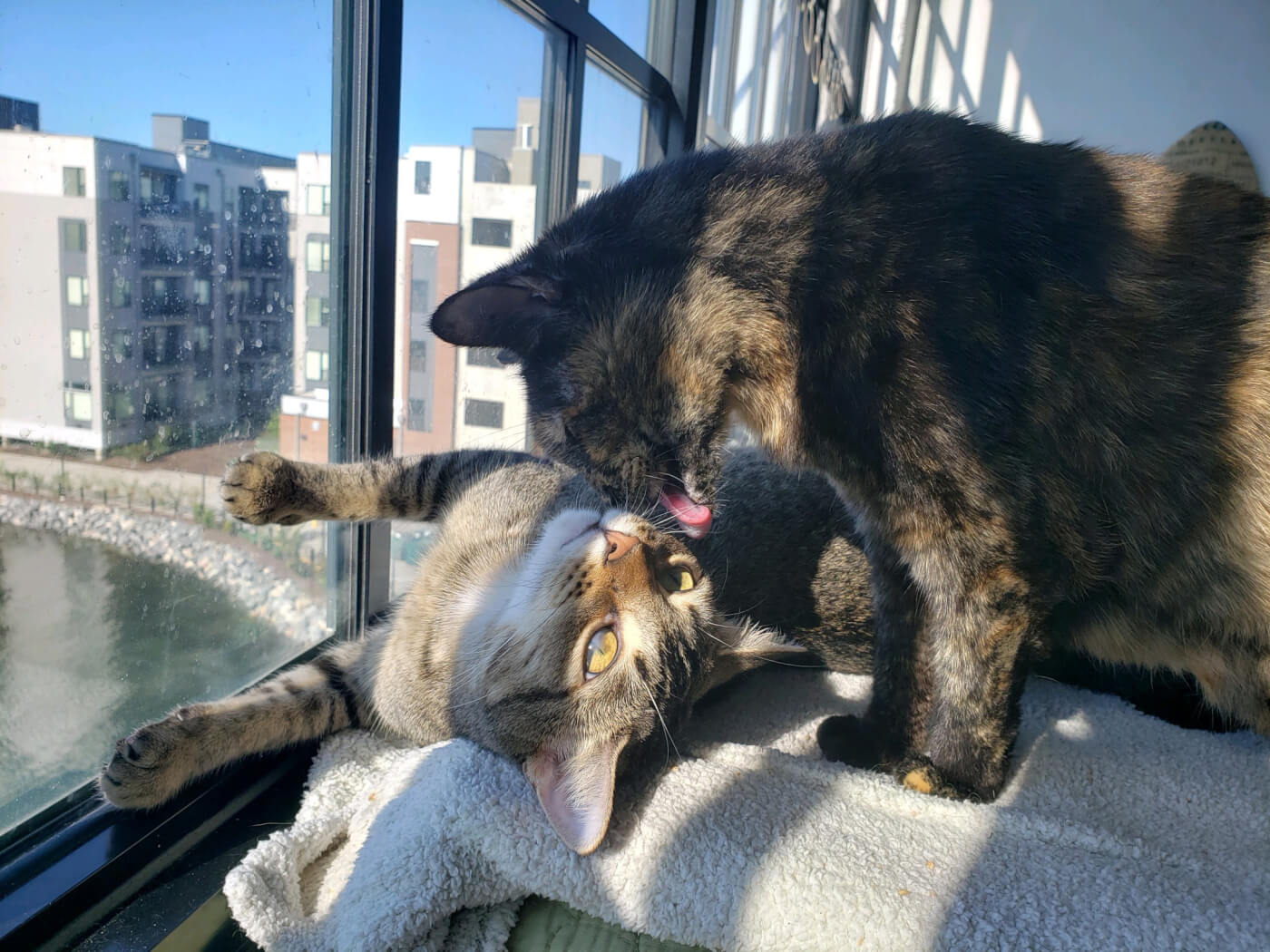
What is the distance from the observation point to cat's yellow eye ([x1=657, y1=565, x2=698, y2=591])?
1547 millimetres

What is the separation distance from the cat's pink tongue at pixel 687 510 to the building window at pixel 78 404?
946mm

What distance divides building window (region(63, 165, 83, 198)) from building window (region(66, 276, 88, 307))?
0.37 ft

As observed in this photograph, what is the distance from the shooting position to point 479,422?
2.38 meters

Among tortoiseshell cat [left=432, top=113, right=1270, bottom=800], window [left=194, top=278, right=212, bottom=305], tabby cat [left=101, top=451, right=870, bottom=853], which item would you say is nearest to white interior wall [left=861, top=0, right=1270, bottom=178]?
tortoiseshell cat [left=432, top=113, right=1270, bottom=800]

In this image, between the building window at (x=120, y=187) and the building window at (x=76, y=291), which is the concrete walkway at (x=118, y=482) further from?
the building window at (x=120, y=187)

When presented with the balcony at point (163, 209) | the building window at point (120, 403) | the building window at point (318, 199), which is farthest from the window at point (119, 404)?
the building window at point (318, 199)

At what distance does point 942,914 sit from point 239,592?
1.36 meters

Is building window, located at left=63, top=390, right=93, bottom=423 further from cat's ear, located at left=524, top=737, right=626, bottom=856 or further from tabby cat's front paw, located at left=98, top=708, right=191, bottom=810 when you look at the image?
cat's ear, located at left=524, top=737, right=626, bottom=856

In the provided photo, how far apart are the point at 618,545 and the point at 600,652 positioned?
190 millimetres

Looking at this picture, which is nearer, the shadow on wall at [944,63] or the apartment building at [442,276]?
the apartment building at [442,276]

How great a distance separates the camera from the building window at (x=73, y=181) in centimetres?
108

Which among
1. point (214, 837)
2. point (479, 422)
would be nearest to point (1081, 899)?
point (214, 837)

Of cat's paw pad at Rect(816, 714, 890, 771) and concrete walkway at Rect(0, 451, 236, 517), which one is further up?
concrete walkway at Rect(0, 451, 236, 517)

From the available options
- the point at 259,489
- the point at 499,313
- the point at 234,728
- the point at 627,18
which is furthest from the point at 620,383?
the point at 627,18
